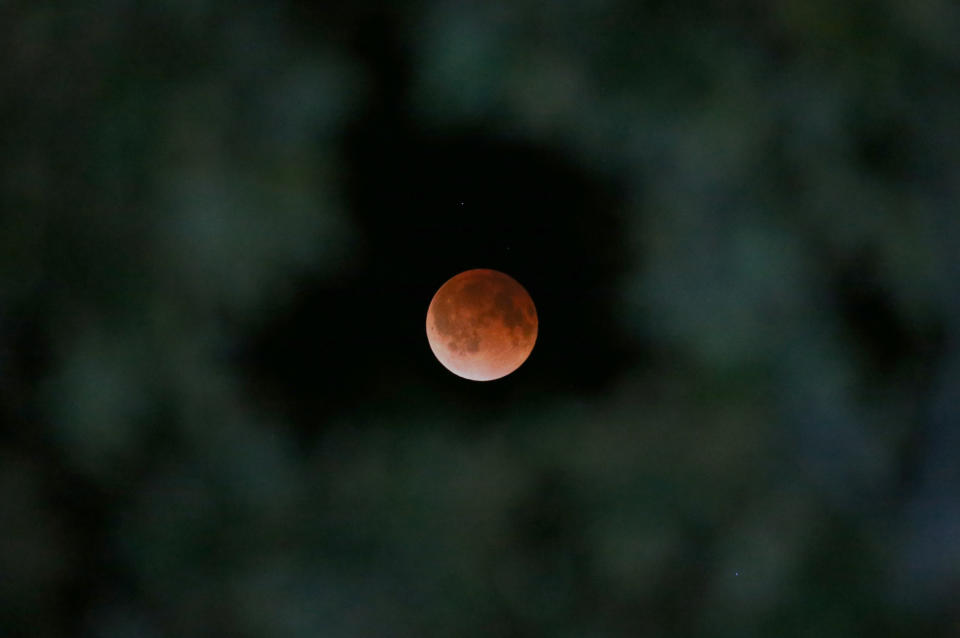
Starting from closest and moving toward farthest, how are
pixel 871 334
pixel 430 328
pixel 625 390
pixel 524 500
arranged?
pixel 430 328 → pixel 871 334 → pixel 625 390 → pixel 524 500

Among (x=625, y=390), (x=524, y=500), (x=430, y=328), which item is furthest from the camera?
(x=524, y=500)

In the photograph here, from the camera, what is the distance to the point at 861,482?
562 cm

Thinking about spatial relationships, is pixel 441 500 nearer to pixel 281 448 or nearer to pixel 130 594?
pixel 281 448

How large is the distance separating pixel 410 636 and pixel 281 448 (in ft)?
4.66

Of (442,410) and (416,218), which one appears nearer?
(416,218)

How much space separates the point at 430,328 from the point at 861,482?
3601 mm

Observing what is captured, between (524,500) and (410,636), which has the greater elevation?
(524,500)

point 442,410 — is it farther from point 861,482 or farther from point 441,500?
point 861,482

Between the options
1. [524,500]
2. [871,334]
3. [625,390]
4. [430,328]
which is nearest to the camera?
[430,328]

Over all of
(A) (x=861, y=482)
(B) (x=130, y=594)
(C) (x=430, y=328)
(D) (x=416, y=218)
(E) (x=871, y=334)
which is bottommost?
(C) (x=430, y=328)

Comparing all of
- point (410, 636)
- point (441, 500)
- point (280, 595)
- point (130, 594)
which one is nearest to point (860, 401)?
point (441, 500)

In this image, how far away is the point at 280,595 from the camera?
20.5 feet

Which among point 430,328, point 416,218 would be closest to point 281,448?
point 416,218

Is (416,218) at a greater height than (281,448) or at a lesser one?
greater
